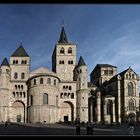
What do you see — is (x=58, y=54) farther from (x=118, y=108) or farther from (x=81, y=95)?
(x=118, y=108)

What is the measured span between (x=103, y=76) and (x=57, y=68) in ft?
60.1

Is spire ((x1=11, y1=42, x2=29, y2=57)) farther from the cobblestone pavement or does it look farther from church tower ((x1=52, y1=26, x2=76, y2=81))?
the cobblestone pavement

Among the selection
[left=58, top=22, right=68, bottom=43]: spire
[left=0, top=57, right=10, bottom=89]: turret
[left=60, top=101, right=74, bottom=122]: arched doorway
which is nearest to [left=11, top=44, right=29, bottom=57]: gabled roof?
[left=0, top=57, right=10, bottom=89]: turret

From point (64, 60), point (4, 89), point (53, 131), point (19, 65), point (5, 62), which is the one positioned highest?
point (64, 60)

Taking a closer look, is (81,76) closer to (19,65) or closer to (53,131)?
(19,65)

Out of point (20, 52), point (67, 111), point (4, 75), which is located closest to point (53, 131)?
point (4, 75)

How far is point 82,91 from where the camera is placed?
76.4m

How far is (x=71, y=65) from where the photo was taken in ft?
273

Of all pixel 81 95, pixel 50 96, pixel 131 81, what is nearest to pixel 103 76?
pixel 131 81

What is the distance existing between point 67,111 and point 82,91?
243 inches

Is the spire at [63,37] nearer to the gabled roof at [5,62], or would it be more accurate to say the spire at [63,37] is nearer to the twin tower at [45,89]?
the twin tower at [45,89]

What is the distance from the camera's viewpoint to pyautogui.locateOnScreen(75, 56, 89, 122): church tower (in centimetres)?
7488

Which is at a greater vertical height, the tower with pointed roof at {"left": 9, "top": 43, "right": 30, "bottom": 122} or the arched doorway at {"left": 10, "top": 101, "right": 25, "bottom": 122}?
the tower with pointed roof at {"left": 9, "top": 43, "right": 30, "bottom": 122}
